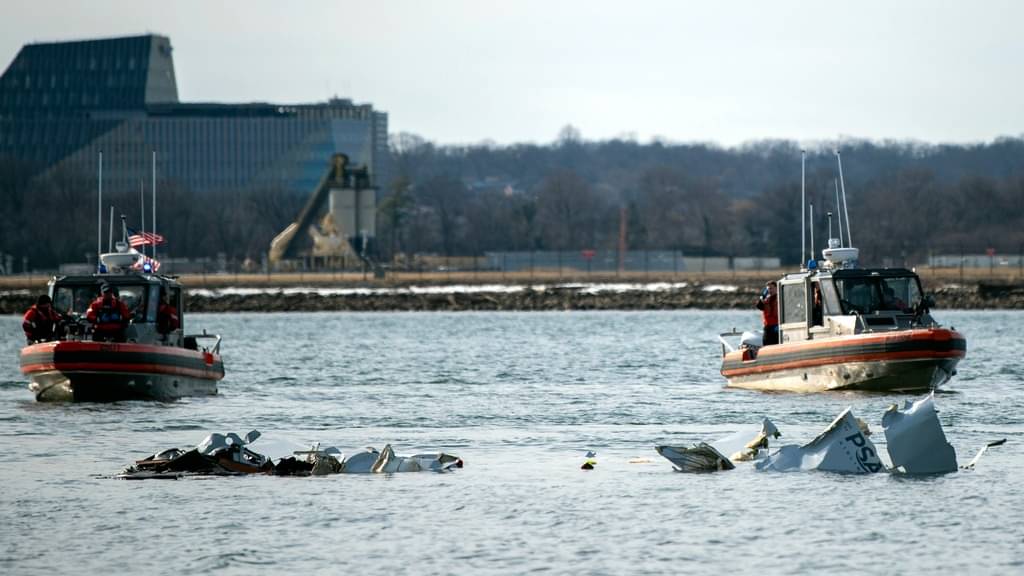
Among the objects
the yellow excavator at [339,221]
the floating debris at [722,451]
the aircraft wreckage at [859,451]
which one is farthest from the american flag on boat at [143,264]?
the yellow excavator at [339,221]

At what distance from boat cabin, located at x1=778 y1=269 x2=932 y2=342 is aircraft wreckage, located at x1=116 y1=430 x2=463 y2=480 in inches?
512

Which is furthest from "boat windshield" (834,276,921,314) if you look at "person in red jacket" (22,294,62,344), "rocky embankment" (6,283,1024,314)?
"rocky embankment" (6,283,1024,314)

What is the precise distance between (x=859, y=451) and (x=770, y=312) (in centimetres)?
1464

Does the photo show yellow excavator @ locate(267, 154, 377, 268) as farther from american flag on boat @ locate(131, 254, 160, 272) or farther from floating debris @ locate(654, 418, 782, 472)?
floating debris @ locate(654, 418, 782, 472)

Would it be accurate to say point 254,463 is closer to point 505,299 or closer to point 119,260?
point 119,260

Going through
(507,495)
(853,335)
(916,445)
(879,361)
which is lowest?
(507,495)

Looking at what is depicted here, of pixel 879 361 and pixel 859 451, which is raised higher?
pixel 879 361

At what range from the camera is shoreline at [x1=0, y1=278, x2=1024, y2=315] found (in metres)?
106

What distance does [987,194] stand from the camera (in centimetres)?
19088

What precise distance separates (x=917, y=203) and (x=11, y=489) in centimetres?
16994

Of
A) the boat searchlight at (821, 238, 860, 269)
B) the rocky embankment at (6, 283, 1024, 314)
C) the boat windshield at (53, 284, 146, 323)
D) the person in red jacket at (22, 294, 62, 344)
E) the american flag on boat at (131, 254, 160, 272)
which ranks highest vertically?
the boat searchlight at (821, 238, 860, 269)

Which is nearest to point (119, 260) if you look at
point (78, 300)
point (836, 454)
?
point (78, 300)

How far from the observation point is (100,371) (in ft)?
120

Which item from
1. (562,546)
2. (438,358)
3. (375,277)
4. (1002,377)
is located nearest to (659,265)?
(375,277)
